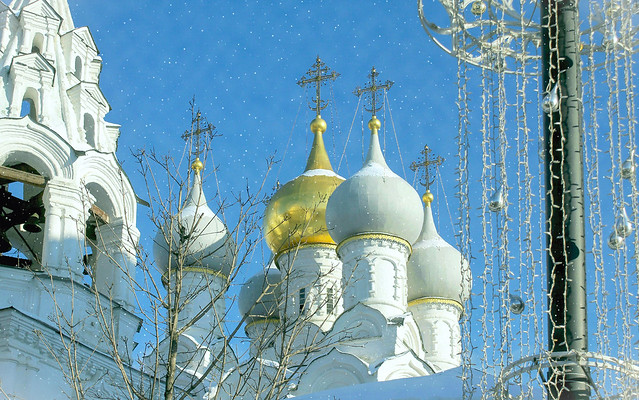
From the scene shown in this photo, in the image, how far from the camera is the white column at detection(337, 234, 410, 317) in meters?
16.3

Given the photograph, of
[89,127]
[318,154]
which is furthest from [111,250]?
[318,154]

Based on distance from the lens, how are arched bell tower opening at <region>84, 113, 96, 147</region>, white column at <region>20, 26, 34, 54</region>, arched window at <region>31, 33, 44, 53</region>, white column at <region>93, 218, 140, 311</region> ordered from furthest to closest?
arched bell tower opening at <region>84, 113, 96, 147</region> → arched window at <region>31, 33, 44, 53</region> → white column at <region>20, 26, 34, 54</region> → white column at <region>93, 218, 140, 311</region>

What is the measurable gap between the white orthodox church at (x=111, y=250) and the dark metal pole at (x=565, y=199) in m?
4.07

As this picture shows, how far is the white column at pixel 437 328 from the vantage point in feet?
61.5

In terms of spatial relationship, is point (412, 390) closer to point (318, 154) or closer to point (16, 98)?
point (16, 98)

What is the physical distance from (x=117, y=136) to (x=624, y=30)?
1067cm

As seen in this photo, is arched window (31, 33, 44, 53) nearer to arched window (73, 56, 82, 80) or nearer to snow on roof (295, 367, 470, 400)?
arched window (73, 56, 82, 80)

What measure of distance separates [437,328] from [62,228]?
7.98 metres

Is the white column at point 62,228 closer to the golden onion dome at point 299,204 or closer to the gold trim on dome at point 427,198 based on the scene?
the golden onion dome at point 299,204

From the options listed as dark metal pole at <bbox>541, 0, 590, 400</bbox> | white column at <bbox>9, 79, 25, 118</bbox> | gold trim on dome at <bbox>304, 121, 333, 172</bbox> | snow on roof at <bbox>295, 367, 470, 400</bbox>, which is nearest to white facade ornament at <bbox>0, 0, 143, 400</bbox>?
white column at <bbox>9, 79, 25, 118</bbox>

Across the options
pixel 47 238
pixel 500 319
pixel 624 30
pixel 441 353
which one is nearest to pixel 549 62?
pixel 624 30

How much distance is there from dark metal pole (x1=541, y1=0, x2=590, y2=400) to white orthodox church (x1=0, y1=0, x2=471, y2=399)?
4.07 meters

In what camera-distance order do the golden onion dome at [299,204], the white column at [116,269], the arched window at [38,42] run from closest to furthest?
1. the white column at [116,269]
2. the arched window at [38,42]
3. the golden onion dome at [299,204]

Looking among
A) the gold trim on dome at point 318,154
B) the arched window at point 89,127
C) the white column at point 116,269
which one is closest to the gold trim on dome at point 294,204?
the gold trim on dome at point 318,154
